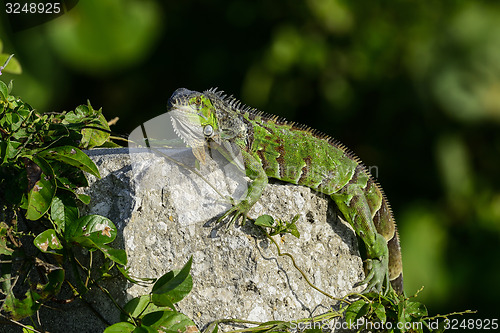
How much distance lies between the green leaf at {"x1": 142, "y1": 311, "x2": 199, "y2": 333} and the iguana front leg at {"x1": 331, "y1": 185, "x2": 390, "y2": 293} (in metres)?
1.29

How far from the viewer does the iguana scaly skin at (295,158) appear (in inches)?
130

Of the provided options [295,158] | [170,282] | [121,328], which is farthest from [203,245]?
[295,158]

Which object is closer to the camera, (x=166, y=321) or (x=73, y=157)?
(x=166, y=321)

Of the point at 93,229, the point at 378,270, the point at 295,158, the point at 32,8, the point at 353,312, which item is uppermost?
the point at 32,8

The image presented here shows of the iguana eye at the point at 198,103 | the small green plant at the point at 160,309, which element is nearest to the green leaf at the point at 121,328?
the small green plant at the point at 160,309

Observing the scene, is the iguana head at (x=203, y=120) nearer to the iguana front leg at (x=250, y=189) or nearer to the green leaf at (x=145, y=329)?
the iguana front leg at (x=250, y=189)

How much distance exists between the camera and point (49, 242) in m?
2.47

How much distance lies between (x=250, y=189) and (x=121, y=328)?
1.00 metres

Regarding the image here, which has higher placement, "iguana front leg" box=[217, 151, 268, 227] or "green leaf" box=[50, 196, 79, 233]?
"green leaf" box=[50, 196, 79, 233]

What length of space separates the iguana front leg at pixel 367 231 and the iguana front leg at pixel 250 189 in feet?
1.72

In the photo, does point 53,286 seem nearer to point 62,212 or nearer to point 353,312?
point 62,212

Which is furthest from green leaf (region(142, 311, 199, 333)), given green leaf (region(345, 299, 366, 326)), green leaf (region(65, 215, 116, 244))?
green leaf (region(345, 299, 366, 326))

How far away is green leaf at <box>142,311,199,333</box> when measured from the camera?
236cm

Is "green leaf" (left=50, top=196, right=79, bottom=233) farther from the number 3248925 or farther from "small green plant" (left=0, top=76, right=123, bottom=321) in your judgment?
the number 3248925
